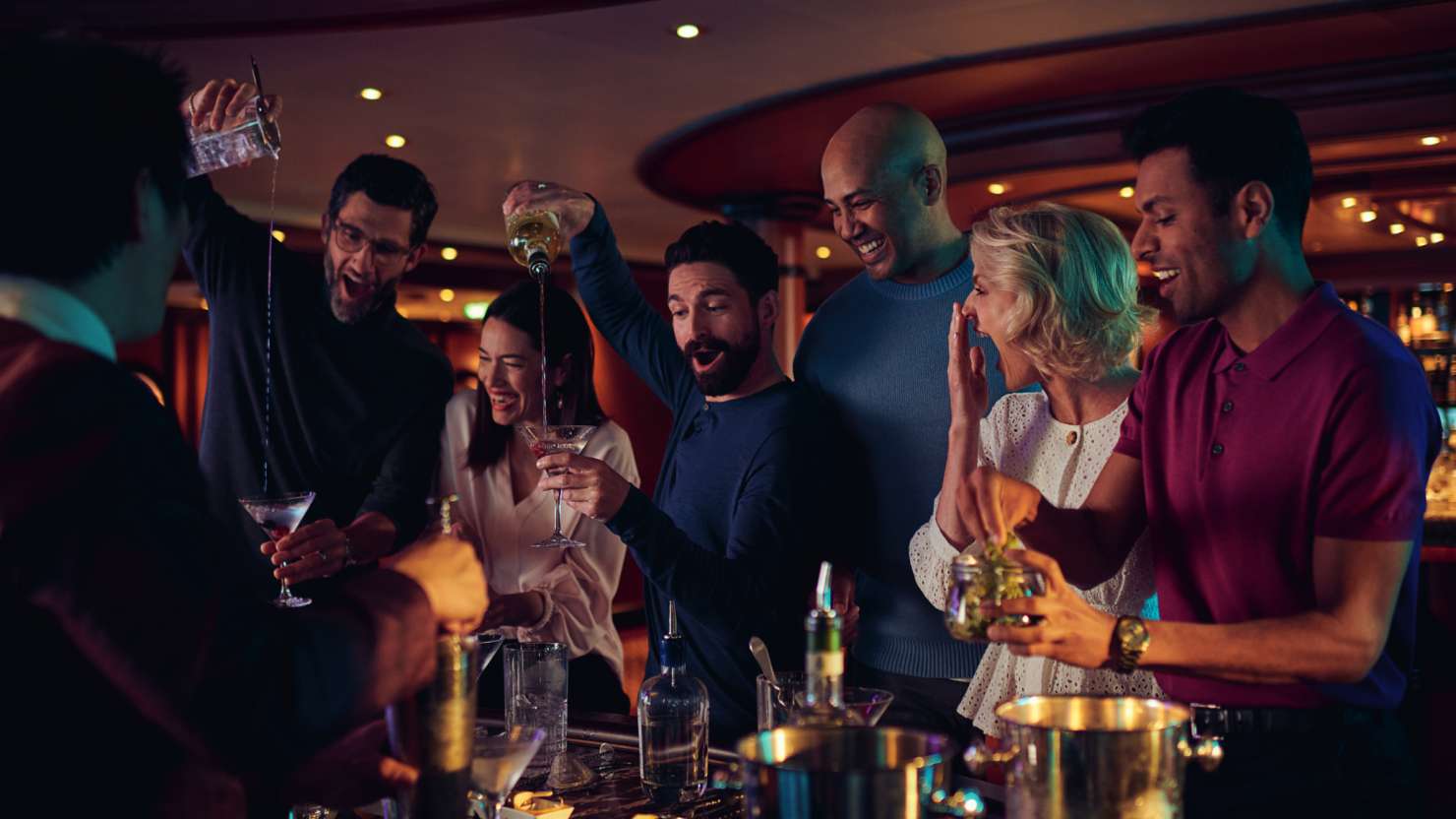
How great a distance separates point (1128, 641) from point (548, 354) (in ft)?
6.47

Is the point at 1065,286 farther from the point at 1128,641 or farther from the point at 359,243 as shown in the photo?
the point at 359,243

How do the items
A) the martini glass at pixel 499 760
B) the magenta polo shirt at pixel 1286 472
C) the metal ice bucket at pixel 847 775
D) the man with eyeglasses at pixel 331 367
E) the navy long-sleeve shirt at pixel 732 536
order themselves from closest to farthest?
the metal ice bucket at pixel 847 775 < the martini glass at pixel 499 760 < the magenta polo shirt at pixel 1286 472 < the navy long-sleeve shirt at pixel 732 536 < the man with eyeglasses at pixel 331 367

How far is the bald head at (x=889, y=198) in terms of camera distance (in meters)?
2.75

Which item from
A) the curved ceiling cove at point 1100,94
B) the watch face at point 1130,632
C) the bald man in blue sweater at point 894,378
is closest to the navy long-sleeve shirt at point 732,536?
the bald man in blue sweater at point 894,378

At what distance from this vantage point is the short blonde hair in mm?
2195

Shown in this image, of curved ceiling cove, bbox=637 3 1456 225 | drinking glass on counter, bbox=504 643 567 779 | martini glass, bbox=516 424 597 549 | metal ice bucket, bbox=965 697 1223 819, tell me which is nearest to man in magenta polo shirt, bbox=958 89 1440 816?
metal ice bucket, bbox=965 697 1223 819

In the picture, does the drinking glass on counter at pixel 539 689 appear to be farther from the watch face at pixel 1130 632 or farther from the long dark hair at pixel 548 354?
the long dark hair at pixel 548 354

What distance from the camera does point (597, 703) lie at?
2975 mm

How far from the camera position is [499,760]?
1.32 m

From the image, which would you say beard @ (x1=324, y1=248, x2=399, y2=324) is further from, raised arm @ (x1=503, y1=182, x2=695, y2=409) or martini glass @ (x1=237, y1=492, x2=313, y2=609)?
martini glass @ (x1=237, y1=492, x2=313, y2=609)

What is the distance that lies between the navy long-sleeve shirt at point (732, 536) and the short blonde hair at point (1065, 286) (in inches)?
23.2

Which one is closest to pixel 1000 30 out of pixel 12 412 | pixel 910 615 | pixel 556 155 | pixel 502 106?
pixel 502 106

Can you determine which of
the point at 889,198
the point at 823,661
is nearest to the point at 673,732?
the point at 823,661

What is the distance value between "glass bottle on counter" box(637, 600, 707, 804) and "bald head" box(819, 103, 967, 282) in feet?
3.91
